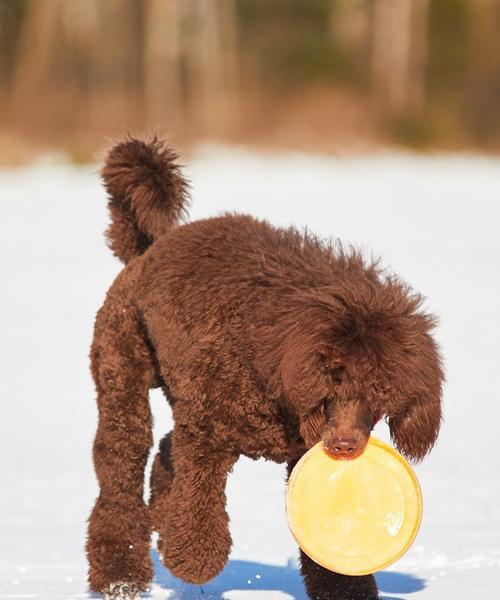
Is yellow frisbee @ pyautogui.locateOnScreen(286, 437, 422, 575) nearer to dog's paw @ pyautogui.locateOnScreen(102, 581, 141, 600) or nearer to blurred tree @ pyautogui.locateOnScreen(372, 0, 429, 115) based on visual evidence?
dog's paw @ pyautogui.locateOnScreen(102, 581, 141, 600)

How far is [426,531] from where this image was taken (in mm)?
7418

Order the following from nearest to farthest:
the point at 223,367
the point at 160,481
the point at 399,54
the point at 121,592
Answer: the point at 223,367, the point at 121,592, the point at 160,481, the point at 399,54

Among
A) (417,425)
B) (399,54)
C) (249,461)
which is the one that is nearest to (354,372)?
(417,425)

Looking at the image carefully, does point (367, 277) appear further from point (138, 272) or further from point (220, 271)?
point (138, 272)

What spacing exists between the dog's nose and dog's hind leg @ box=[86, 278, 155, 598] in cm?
146

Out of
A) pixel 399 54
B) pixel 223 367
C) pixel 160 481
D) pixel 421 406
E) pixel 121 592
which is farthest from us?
pixel 399 54

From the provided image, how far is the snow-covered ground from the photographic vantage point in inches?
263

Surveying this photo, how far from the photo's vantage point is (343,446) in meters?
5.06

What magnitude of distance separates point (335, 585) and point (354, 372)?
1.32m

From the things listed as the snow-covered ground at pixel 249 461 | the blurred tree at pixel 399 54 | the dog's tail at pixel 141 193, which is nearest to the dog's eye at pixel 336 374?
the snow-covered ground at pixel 249 461

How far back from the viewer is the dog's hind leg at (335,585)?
5863mm

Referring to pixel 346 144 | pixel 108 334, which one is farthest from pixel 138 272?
pixel 346 144

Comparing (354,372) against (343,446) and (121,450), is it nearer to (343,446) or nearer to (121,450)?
(343,446)

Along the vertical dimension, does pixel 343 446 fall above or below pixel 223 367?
below
